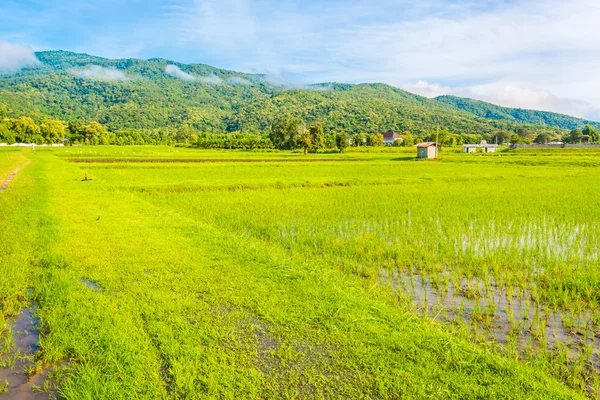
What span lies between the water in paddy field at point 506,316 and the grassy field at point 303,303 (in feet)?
0.10

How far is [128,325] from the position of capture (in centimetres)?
483

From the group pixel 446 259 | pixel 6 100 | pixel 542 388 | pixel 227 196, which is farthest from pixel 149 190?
pixel 6 100

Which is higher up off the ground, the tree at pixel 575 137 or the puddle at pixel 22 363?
the tree at pixel 575 137

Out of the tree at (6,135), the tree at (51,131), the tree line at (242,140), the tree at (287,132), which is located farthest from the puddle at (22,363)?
the tree at (51,131)

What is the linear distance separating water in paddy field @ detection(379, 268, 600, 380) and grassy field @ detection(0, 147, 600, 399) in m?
0.03

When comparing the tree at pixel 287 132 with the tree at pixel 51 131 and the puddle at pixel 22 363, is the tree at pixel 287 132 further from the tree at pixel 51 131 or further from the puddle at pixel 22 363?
the puddle at pixel 22 363

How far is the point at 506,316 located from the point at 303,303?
3.01m

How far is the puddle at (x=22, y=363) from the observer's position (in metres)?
3.69

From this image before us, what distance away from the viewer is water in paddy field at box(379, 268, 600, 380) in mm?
4871

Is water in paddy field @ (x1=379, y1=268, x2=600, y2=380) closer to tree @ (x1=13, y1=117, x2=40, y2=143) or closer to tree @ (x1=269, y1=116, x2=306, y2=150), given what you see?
tree @ (x1=269, y1=116, x2=306, y2=150)

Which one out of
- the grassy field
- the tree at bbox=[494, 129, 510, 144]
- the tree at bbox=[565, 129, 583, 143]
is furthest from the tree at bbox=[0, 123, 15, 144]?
the tree at bbox=[565, 129, 583, 143]

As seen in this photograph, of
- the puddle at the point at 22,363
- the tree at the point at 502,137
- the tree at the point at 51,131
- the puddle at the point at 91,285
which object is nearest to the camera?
the puddle at the point at 22,363

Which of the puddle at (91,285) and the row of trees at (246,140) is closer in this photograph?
the puddle at (91,285)

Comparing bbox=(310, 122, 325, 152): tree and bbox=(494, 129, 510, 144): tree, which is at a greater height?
bbox=(494, 129, 510, 144): tree
